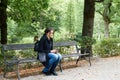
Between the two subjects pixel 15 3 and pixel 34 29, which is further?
pixel 34 29

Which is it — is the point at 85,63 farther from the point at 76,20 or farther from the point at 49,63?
the point at 76,20

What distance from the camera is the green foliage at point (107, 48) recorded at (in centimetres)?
1672

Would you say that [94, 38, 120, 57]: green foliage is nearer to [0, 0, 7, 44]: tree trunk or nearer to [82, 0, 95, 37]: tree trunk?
[82, 0, 95, 37]: tree trunk

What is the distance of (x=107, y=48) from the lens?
661 inches

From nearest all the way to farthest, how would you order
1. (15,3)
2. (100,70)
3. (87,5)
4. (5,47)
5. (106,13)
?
1. (5,47)
2. (100,70)
3. (87,5)
4. (15,3)
5. (106,13)

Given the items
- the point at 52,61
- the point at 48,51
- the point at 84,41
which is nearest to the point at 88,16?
the point at 84,41

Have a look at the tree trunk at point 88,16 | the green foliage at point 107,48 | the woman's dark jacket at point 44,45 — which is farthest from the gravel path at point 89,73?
the green foliage at point 107,48

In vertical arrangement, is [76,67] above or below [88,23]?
below

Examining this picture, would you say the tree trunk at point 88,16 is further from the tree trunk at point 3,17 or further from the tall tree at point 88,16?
the tree trunk at point 3,17

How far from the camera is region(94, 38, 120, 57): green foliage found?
16719 mm

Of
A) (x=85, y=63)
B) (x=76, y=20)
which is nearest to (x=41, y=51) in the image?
(x=85, y=63)

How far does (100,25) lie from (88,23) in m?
45.6

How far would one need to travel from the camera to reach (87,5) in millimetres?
15094

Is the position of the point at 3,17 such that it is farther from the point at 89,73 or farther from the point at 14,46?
the point at 89,73
